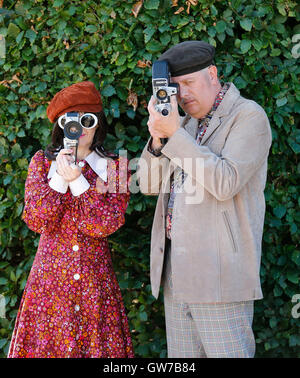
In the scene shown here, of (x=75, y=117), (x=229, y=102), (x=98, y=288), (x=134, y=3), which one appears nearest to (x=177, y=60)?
(x=229, y=102)

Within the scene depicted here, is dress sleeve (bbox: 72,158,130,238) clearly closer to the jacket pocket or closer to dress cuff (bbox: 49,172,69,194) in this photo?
dress cuff (bbox: 49,172,69,194)

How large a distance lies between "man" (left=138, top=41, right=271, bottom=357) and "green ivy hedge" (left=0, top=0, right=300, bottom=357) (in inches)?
25.6

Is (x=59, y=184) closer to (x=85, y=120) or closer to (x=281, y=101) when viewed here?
(x=85, y=120)

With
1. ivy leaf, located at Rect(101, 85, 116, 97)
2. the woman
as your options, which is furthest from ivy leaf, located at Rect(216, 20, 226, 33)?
the woman

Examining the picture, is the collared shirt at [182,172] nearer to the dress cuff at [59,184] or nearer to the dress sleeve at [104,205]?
the dress sleeve at [104,205]

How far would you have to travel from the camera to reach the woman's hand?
101 inches

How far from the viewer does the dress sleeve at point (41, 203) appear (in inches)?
103

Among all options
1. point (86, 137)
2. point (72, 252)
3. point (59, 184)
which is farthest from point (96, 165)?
point (72, 252)

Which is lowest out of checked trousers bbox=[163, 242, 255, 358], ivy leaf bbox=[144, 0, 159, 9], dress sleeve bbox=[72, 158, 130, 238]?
checked trousers bbox=[163, 242, 255, 358]

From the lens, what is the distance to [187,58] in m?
2.49

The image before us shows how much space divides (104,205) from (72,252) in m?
0.28

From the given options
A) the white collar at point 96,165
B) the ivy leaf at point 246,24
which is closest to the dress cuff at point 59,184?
the white collar at point 96,165

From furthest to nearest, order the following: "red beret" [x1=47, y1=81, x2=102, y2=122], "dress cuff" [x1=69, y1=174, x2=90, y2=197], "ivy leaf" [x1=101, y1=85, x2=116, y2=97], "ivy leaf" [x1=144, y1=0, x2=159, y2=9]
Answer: "ivy leaf" [x1=101, y1=85, x2=116, y2=97]
"ivy leaf" [x1=144, y1=0, x2=159, y2=9]
"red beret" [x1=47, y1=81, x2=102, y2=122]
"dress cuff" [x1=69, y1=174, x2=90, y2=197]

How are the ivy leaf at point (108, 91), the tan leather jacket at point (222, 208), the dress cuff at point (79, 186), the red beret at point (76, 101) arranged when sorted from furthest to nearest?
1. the ivy leaf at point (108, 91)
2. the red beret at point (76, 101)
3. the dress cuff at point (79, 186)
4. the tan leather jacket at point (222, 208)
